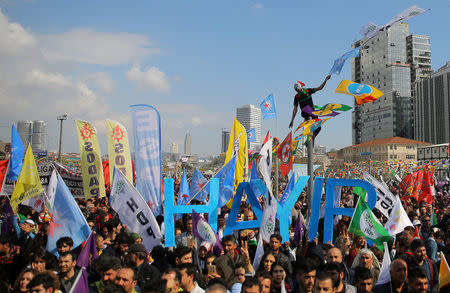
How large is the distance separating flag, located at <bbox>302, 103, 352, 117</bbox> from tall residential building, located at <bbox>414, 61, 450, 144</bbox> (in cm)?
8298

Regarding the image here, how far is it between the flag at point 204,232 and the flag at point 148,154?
1666 millimetres

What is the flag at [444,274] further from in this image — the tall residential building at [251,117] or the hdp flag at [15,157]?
the tall residential building at [251,117]

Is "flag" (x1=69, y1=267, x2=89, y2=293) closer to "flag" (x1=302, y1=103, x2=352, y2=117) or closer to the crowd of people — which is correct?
the crowd of people

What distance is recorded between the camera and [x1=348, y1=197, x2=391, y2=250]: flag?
23.5ft

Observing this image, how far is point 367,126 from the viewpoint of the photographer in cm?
10244

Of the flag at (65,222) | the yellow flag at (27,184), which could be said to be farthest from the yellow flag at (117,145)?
the flag at (65,222)

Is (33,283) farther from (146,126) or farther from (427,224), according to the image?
(427,224)

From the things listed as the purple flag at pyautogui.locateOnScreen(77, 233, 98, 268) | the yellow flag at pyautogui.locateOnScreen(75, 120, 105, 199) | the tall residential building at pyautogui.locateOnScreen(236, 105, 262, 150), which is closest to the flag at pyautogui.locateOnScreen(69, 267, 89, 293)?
the purple flag at pyautogui.locateOnScreen(77, 233, 98, 268)

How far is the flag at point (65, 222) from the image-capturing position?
6.37m

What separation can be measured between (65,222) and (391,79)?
97.8 m

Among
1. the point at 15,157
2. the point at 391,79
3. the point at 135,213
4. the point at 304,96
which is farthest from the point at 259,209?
the point at 391,79

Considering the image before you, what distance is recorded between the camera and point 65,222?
6.48m

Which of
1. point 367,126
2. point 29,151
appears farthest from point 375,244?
point 367,126

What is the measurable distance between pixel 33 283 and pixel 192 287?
64.6 inches
